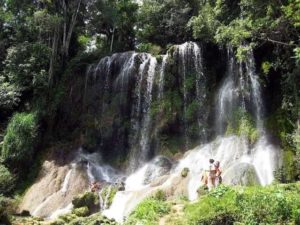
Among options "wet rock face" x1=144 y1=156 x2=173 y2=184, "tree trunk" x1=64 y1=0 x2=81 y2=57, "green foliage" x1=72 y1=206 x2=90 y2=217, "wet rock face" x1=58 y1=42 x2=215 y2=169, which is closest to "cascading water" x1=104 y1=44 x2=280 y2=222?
"wet rock face" x1=144 y1=156 x2=173 y2=184

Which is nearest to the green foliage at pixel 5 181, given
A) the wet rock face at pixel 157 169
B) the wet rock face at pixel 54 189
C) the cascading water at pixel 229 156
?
the wet rock face at pixel 54 189

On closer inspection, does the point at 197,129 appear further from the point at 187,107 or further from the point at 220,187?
the point at 220,187

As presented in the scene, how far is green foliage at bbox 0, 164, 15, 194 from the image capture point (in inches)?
773

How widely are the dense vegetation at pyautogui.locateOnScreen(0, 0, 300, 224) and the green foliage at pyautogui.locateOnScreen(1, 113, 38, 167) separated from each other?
0.05 meters

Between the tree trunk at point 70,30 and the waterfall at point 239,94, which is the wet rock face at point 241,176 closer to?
the waterfall at point 239,94

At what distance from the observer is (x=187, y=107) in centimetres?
2206

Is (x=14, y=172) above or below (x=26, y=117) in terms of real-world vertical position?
below

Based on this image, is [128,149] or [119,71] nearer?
[128,149]

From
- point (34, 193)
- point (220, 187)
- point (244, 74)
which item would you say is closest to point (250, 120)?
point (244, 74)

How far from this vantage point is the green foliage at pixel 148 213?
10.9 meters

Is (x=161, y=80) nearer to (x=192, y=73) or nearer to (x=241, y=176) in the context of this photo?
(x=192, y=73)

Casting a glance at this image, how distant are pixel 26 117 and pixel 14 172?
2.94 metres

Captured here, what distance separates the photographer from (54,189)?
20312 mm

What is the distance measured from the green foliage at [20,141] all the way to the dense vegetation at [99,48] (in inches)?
2.0
